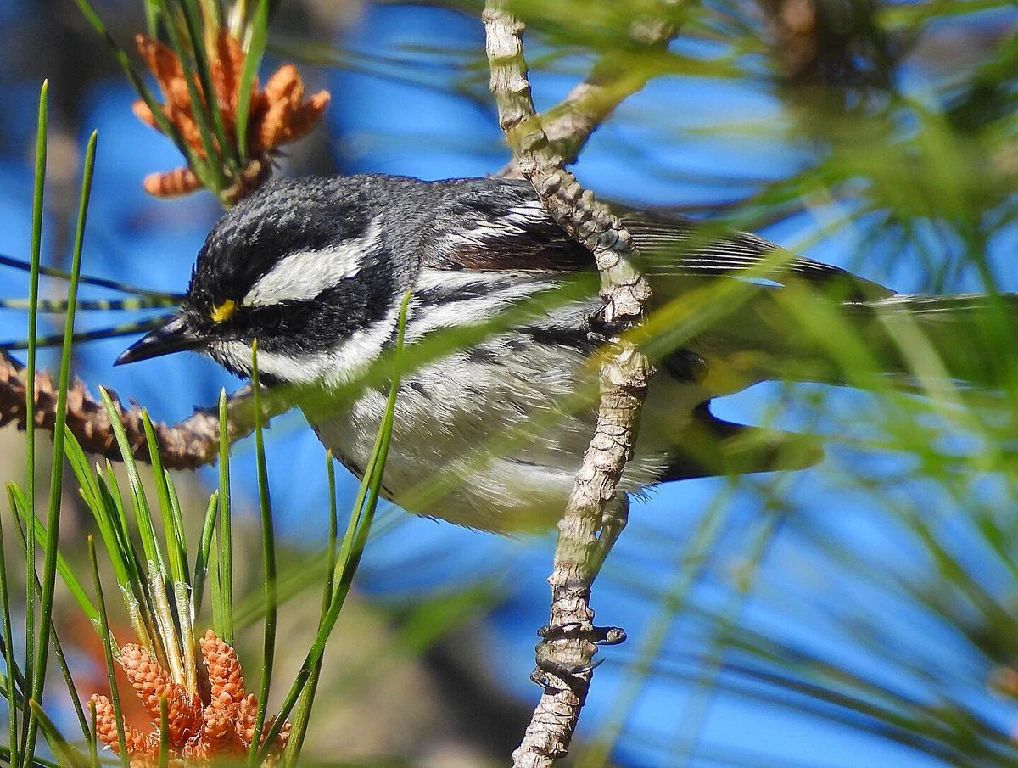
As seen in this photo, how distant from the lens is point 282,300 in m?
2.83

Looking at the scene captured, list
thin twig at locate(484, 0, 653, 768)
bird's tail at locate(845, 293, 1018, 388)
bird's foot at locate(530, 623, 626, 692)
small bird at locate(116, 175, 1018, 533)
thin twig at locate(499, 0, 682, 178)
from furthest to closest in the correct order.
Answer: small bird at locate(116, 175, 1018, 533) < bird's foot at locate(530, 623, 626, 692) < thin twig at locate(484, 0, 653, 768) < thin twig at locate(499, 0, 682, 178) < bird's tail at locate(845, 293, 1018, 388)

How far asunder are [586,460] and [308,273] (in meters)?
1.34

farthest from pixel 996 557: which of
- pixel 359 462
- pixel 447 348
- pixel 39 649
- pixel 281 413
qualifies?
pixel 359 462

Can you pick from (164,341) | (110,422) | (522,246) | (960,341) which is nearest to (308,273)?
(164,341)

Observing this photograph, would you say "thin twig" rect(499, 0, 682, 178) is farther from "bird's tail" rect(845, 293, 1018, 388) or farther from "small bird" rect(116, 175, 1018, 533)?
"small bird" rect(116, 175, 1018, 533)

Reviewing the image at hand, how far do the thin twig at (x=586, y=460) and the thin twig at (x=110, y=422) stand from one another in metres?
0.72

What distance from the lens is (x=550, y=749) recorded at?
1.58 meters

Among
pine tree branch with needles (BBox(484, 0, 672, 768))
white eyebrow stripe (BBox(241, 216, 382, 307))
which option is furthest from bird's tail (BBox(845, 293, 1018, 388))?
white eyebrow stripe (BBox(241, 216, 382, 307))

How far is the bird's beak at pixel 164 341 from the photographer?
277cm

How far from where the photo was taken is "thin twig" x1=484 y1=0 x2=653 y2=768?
1606 millimetres

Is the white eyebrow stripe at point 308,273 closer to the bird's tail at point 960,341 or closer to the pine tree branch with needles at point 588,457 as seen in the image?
the pine tree branch with needles at point 588,457

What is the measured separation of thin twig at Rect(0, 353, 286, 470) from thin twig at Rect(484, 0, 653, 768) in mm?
716

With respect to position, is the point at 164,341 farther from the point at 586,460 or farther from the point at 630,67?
the point at 630,67

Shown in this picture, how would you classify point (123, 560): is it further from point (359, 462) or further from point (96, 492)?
point (359, 462)
